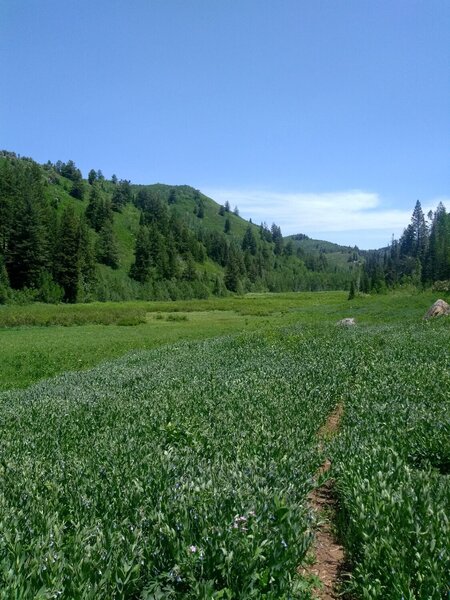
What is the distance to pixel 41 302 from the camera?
317 feet

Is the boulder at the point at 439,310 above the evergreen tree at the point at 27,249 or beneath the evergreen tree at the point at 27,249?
beneath

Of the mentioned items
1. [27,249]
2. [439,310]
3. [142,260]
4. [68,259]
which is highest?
[142,260]

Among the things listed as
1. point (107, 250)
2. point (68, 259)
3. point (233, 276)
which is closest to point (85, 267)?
point (68, 259)

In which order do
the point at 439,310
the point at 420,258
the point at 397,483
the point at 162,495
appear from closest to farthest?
1. the point at 162,495
2. the point at 397,483
3. the point at 439,310
4. the point at 420,258

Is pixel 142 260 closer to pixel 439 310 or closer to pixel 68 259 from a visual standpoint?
pixel 68 259

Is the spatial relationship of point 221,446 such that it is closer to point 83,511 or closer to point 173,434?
point 173,434

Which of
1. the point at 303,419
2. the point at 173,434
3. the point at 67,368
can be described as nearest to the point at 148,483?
the point at 173,434

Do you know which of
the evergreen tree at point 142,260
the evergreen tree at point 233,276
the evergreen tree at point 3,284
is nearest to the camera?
the evergreen tree at point 3,284

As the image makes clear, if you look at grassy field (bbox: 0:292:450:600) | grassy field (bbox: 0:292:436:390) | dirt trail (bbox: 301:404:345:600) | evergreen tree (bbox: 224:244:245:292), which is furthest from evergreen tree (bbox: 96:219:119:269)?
dirt trail (bbox: 301:404:345:600)

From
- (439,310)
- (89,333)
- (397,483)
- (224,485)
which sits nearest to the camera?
(224,485)

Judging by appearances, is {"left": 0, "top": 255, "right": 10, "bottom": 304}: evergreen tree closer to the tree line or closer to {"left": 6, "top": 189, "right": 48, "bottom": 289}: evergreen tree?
{"left": 6, "top": 189, "right": 48, "bottom": 289}: evergreen tree

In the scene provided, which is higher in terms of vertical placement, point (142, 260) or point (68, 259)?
point (142, 260)

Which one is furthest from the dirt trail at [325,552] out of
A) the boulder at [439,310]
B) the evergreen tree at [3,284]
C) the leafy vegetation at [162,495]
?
the evergreen tree at [3,284]

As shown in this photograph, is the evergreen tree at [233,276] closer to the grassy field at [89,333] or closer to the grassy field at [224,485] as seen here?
the grassy field at [89,333]
